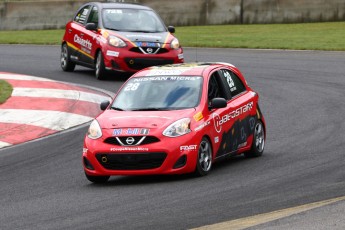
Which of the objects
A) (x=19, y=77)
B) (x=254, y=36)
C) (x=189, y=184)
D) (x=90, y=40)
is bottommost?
(x=254, y=36)

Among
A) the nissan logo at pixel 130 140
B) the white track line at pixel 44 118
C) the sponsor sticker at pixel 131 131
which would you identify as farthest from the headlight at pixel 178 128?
the white track line at pixel 44 118

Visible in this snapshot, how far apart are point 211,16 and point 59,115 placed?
19.8 metres

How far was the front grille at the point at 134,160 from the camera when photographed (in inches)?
476

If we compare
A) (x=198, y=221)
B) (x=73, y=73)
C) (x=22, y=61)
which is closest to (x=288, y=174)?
(x=198, y=221)

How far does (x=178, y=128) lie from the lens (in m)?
12.3

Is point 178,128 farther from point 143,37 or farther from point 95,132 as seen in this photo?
point 143,37

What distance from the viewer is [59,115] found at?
709 inches

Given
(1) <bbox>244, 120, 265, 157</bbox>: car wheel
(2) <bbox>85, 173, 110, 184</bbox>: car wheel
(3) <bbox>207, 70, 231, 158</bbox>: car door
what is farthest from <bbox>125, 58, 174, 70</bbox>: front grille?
(2) <bbox>85, 173, 110, 184</bbox>: car wheel

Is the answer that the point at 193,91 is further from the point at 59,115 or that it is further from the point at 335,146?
the point at 59,115

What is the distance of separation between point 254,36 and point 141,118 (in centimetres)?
2089

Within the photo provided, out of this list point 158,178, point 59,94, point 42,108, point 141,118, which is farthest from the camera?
point 59,94

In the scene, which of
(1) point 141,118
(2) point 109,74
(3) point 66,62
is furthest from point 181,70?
(3) point 66,62

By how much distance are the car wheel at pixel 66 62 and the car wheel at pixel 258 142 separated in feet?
37.1

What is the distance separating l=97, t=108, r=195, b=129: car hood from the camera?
12.3m
